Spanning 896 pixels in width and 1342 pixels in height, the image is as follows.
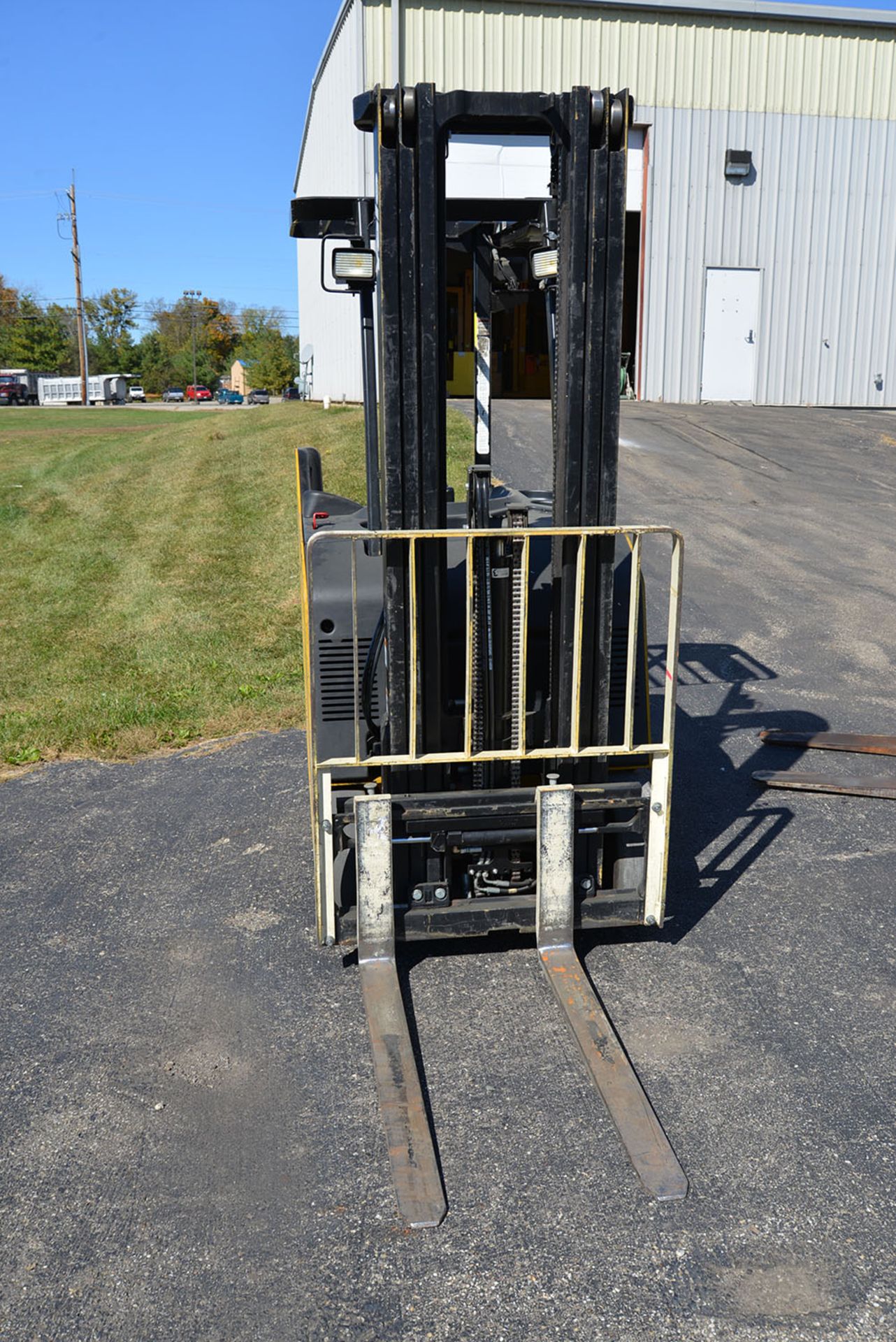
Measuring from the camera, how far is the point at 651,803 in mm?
4812

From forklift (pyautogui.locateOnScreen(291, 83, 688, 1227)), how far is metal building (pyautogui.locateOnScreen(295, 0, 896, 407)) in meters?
19.3

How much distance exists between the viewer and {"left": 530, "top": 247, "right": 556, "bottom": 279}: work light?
4.70 meters

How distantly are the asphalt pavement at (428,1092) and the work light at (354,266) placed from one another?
2.94 m

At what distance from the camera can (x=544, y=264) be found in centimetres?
472

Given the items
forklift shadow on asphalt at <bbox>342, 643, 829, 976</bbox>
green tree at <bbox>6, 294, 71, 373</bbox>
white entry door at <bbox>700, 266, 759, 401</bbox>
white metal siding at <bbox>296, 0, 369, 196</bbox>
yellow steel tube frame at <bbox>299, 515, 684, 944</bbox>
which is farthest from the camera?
green tree at <bbox>6, 294, 71, 373</bbox>

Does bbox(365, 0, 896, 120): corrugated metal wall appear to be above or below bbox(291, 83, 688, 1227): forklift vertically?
above

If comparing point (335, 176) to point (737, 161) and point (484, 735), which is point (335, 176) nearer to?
point (737, 161)

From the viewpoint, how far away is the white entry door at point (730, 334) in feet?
84.9

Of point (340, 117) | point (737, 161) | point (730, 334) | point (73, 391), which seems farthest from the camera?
point (73, 391)

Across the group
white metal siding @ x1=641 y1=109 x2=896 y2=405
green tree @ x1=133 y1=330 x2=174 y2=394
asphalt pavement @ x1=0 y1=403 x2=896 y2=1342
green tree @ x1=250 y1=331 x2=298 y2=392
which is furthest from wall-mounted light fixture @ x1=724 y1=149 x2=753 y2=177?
green tree @ x1=133 y1=330 x2=174 y2=394

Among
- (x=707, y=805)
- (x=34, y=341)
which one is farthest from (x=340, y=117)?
(x=34, y=341)

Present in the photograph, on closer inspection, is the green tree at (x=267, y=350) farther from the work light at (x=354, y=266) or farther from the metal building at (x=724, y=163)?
the work light at (x=354, y=266)

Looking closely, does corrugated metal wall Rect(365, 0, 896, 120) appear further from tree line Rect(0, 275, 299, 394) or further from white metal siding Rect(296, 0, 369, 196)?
tree line Rect(0, 275, 299, 394)

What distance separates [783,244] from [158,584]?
1880 cm
